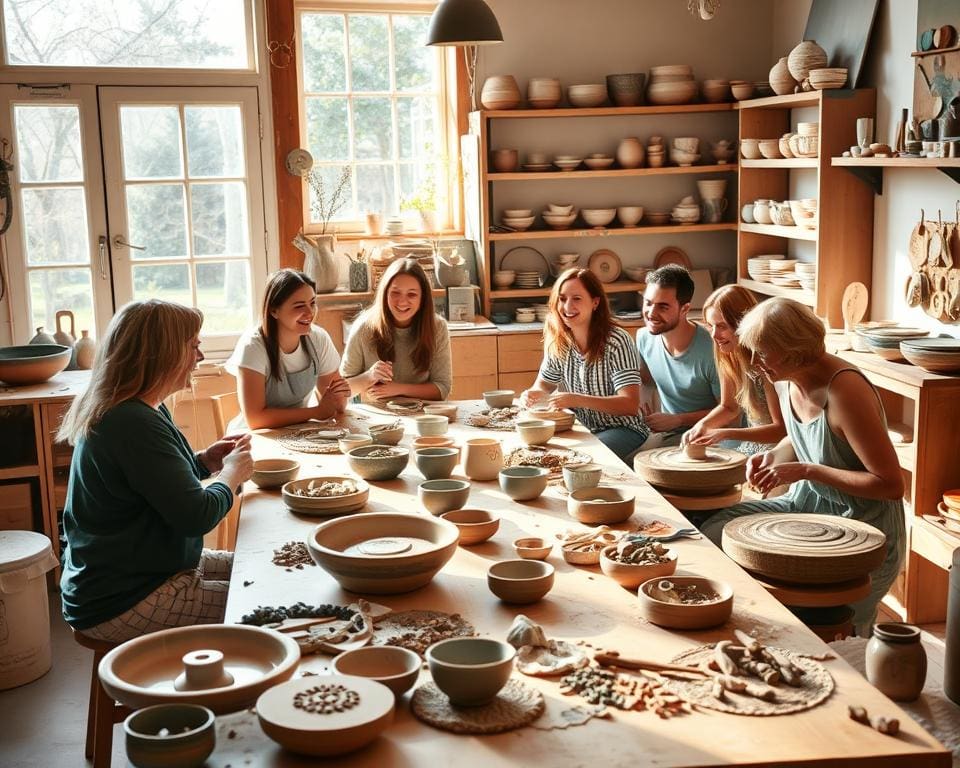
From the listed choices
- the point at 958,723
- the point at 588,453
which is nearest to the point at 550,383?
the point at 588,453

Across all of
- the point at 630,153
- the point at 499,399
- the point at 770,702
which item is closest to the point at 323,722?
the point at 770,702

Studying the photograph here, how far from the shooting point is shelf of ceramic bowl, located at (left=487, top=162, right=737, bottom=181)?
598 cm

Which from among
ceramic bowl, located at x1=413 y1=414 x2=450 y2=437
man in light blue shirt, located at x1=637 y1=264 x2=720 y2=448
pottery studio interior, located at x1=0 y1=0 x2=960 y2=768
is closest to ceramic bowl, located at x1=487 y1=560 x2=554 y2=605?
pottery studio interior, located at x1=0 y1=0 x2=960 y2=768

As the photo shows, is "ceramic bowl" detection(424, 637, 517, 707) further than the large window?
No

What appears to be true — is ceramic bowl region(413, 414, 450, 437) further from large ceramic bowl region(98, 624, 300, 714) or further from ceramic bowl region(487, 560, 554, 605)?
large ceramic bowl region(98, 624, 300, 714)

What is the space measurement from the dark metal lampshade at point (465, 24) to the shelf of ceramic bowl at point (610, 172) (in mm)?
2042

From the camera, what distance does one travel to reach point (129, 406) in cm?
Result: 255

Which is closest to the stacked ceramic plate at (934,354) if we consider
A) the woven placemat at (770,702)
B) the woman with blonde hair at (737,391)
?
the woman with blonde hair at (737,391)

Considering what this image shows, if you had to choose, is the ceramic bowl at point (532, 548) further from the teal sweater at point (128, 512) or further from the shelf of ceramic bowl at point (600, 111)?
the shelf of ceramic bowl at point (600, 111)

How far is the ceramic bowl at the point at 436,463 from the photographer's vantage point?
2.96 m

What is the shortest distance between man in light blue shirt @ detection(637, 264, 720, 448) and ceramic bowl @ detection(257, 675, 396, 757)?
2.73 m

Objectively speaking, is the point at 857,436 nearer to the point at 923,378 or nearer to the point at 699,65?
the point at 923,378

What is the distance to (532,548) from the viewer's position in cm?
233

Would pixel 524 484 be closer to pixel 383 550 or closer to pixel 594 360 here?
pixel 383 550
